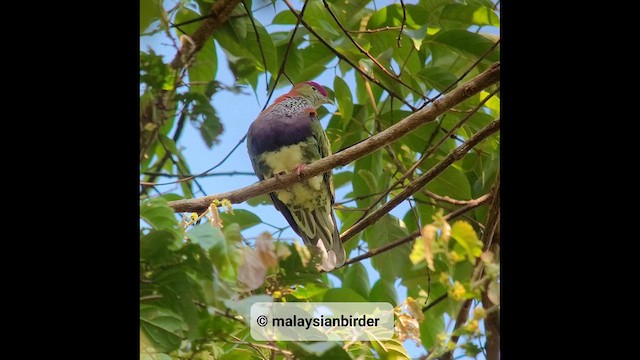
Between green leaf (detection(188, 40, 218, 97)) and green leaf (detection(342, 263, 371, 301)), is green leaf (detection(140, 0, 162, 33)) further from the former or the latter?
green leaf (detection(342, 263, 371, 301))

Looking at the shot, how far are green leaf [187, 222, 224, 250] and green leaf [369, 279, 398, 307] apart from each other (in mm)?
261

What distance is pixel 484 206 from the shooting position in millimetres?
1100

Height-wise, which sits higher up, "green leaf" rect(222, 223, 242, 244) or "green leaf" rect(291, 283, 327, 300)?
"green leaf" rect(222, 223, 242, 244)

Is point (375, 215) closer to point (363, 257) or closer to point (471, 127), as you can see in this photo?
point (363, 257)

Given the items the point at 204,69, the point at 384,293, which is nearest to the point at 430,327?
the point at 384,293

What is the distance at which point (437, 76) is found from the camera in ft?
3.88

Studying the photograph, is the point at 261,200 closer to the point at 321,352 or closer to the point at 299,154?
the point at 299,154

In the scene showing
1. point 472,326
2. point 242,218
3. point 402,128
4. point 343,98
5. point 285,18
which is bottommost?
point 472,326

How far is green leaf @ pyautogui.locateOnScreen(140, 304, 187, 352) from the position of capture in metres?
0.78

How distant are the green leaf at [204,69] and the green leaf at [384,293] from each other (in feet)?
1.02

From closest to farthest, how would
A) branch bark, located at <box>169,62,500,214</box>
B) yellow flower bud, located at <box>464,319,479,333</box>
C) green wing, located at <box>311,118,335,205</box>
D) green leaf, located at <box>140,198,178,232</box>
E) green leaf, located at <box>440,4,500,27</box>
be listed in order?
yellow flower bud, located at <box>464,319,479,333</box>, green leaf, located at <box>140,198,178,232</box>, branch bark, located at <box>169,62,500,214</box>, green leaf, located at <box>440,4,500,27</box>, green wing, located at <box>311,118,335,205</box>
